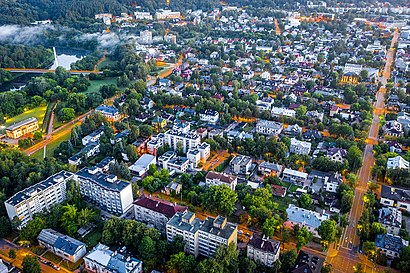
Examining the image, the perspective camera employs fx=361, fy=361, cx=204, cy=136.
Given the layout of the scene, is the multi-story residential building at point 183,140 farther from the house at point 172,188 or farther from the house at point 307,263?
the house at point 307,263

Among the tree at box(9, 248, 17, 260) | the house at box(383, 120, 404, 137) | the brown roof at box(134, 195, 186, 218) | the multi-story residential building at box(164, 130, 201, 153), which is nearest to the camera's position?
the tree at box(9, 248, 17, 260)

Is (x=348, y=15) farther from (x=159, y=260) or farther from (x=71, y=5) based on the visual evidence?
(x=159, y=260)

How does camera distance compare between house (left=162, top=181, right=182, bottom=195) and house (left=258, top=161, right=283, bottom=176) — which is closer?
house (left=162, top=181, right=182, bottom=195)

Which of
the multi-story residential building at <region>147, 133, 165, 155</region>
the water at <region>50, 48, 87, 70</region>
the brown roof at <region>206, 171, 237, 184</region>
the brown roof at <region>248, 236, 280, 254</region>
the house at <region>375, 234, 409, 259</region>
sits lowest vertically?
the water at <region>50, 48, 87, 70</region>

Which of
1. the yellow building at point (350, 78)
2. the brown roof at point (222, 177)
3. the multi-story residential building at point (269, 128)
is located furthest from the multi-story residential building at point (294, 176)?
Answer: the yellow building at point (350, 78)

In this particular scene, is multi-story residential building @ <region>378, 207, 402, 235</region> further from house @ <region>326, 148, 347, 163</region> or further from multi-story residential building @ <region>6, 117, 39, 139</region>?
multi-story residential building @ <region>6, 117, 39, 139</region>

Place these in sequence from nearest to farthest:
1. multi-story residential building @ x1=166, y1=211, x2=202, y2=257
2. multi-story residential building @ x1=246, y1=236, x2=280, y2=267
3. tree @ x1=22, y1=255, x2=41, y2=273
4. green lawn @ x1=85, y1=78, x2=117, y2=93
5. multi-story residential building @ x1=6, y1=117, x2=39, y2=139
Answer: tree @ x1=22, y1=255, x2=41, y2=273
multi-story residential building @ x1=246, y1=236, x2=280, y2=267
multi-story residential building @ x1=166, y1=211, x2=202, y2=257
multi-story residential building @ x1=6, y1=117, x2=39, y2=139
green lawn @ x1=85, y1=78, x2=117, y2=93

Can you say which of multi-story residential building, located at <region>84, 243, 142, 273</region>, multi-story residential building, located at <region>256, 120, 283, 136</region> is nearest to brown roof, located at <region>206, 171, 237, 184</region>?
multi-story residential building, located at <region>84, 243, 142, 273</region>
